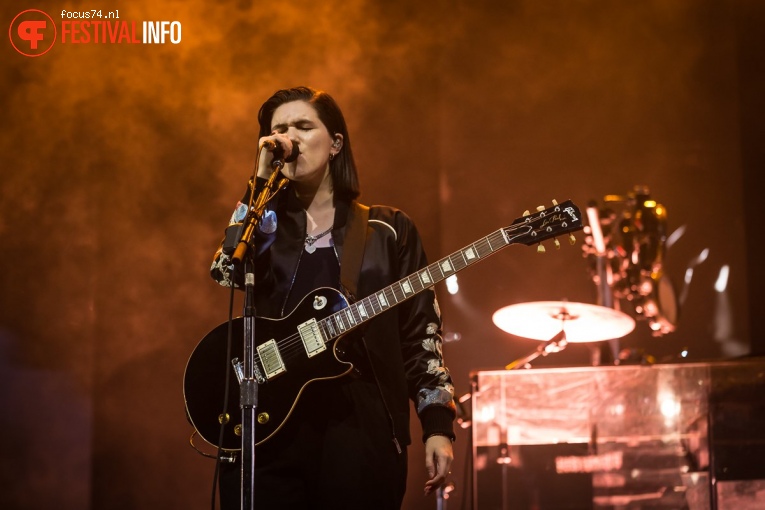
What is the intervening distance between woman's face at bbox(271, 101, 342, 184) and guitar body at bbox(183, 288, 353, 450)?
1.48ft

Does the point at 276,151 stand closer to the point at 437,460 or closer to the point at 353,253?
the point at 353,253

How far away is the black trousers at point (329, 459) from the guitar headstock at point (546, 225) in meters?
0.67

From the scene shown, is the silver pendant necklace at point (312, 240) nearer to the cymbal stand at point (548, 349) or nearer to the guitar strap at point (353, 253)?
the guitar strap at point (353, 253)

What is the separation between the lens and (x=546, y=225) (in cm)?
283

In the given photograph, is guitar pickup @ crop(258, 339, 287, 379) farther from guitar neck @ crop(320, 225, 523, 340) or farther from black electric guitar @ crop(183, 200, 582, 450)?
guitar neck @ crop(320, 225, 523, 340)

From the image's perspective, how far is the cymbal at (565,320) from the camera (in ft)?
15.7

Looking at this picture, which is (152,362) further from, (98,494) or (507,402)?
(507,402)

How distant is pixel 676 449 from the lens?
4332 millimetres

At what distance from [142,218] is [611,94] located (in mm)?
3109

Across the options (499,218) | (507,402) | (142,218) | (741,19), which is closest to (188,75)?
(142,218)

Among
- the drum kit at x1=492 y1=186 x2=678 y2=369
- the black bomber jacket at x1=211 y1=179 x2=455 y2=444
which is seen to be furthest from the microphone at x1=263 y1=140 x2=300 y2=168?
the drum kit at x1=492 y1=186 x2=678 y2=369

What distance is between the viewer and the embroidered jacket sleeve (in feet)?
9.11

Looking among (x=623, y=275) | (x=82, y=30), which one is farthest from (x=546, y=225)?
(x=82, y=30)

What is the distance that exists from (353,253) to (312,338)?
34cm
